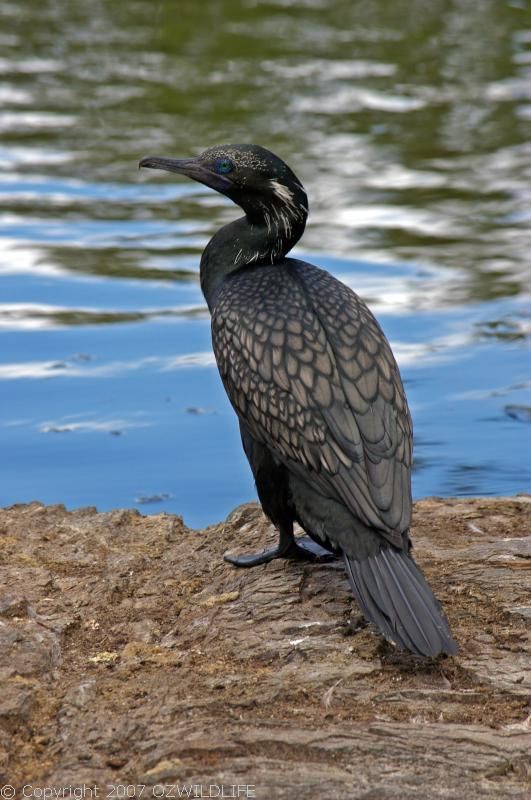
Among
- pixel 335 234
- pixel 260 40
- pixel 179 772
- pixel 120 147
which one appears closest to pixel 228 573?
pixel 179 772

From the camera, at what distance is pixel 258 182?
4.66m

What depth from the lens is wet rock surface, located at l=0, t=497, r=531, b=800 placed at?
3.40m

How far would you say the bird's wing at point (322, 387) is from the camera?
4047 millimetres

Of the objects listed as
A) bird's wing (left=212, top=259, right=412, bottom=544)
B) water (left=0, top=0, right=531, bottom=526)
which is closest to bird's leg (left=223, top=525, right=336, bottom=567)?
bird's wing (left=212, top=259, right=412, bottom=544)

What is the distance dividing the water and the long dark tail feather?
2.30 meters

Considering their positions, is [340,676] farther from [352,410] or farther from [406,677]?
[352,410]

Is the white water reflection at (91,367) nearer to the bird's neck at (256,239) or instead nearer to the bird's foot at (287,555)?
the bird's neck at (256,239)

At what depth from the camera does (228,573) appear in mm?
4664

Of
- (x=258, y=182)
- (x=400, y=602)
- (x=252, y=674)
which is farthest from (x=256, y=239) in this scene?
(x=252, y=674)

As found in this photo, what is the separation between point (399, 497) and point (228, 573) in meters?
0.89

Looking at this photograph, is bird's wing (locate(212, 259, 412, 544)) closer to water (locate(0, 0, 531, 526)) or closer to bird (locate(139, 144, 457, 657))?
bird (locate(139, 144, 457, 657))

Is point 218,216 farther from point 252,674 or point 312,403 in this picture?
point 252,674

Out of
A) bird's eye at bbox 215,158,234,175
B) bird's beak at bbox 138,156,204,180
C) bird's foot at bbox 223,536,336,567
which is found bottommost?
bird's foot at bbox 223,536,336,567

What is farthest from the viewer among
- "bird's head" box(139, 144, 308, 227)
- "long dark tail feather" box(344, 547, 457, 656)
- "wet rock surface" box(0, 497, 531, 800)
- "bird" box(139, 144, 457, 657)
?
"bird's head" box(139, 144, 308, 227)
